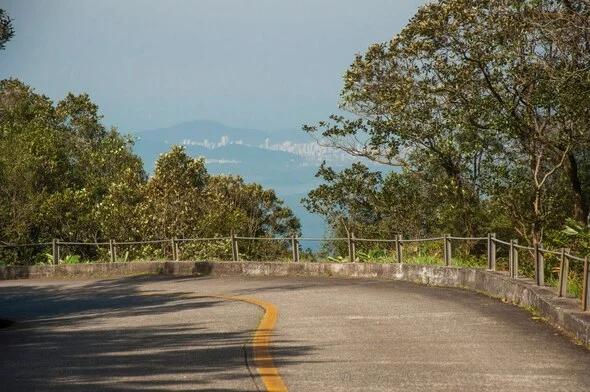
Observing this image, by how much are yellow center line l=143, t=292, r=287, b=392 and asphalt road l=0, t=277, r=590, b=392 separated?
4.0 inches

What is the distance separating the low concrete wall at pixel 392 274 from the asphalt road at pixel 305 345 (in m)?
0.30

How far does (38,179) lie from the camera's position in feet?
176

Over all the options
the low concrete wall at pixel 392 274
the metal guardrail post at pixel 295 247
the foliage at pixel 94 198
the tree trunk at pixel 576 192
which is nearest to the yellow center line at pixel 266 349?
the low concrete wall at pixel 392 274

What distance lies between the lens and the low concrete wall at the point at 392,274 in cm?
1332

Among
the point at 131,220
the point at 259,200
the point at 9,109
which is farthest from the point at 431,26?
the point at 259,200

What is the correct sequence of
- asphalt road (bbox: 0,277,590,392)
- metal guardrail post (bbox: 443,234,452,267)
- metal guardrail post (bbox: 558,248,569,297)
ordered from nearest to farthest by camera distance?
asphalt road (bbox: 0,277,590,392) < metal guardrail post (bbox: 558,248,569,297) < metal guardrail post (bbox: 443,234,452,267)

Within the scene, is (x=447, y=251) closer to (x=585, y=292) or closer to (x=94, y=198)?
(x=585, y=292)

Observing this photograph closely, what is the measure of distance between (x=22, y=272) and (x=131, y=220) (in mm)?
17353

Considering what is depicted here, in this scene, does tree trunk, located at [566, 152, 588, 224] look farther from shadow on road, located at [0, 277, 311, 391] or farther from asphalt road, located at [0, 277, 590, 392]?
shadow on road, located at [0, 277, 311, 391]

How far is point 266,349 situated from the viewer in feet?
37.6

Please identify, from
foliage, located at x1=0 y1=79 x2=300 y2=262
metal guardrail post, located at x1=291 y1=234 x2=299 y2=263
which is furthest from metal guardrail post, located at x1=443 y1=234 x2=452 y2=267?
foliage, located at x1=0 y1=79 x2=300 y2=262

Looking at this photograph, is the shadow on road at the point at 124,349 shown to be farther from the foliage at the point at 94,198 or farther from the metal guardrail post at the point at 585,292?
the foliage at the point at 94,198

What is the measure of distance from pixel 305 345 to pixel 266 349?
0.57 m

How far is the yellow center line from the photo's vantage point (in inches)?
357
